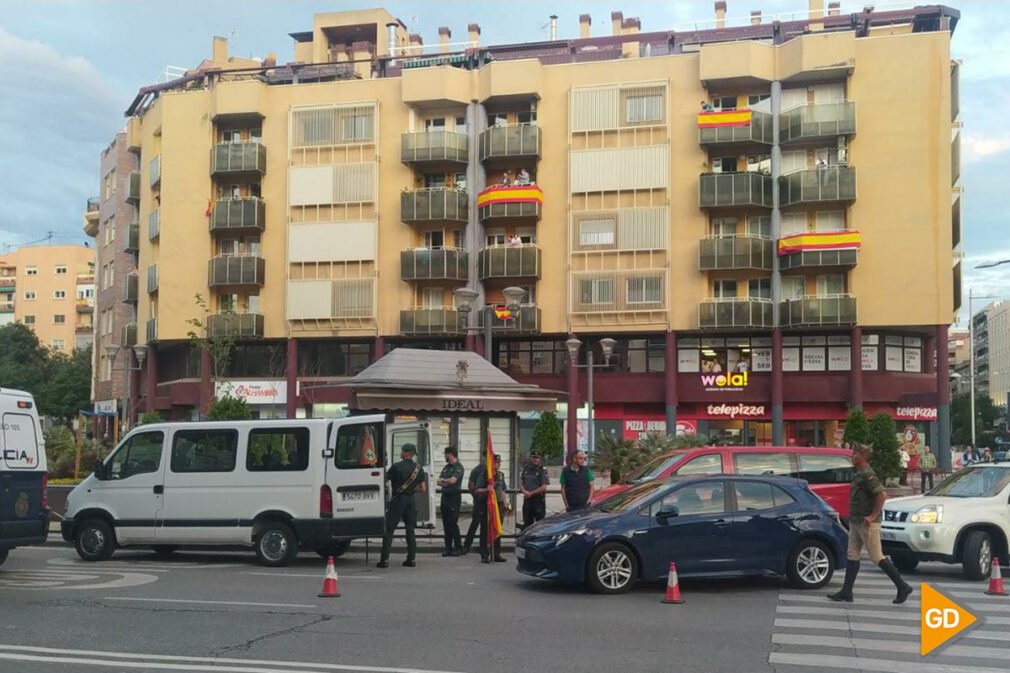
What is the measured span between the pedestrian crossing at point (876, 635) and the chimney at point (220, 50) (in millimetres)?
60653

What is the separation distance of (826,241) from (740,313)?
484 cm

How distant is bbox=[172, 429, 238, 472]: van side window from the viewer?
16141 mm

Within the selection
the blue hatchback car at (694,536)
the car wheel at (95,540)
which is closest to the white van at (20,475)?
the car wheel at (95,540)

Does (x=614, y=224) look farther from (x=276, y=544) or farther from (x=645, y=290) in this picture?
(x=276, y=544)

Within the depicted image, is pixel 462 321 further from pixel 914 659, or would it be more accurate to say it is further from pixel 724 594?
pixel 914 659

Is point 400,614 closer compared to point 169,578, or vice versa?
point 400,614

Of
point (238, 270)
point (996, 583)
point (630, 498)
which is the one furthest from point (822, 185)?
point (630, 498)

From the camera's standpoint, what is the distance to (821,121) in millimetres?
48031

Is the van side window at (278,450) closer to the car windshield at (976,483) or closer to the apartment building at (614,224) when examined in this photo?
the car windshield at (976,483)

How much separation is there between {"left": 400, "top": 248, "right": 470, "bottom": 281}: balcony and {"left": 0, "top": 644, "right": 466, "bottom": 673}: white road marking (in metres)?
42.5

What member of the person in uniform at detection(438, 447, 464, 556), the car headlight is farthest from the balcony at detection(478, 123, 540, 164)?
the car headlight

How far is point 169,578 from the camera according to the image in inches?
572

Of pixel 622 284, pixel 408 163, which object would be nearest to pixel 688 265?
pixel 622 284

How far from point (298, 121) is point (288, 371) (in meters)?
12.4
